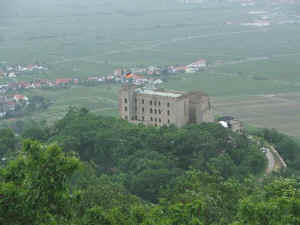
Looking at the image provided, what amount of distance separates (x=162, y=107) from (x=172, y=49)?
3160 inches

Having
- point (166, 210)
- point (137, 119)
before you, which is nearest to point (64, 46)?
point (137, 119)

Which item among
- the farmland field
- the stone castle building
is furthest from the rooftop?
the farmland field

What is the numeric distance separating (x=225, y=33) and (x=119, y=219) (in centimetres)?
12976

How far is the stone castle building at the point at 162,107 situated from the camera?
4519 cm

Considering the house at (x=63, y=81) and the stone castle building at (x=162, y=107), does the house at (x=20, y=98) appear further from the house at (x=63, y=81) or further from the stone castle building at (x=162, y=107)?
the stone castle building at (x=162, y=107)

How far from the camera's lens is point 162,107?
45.5 meters

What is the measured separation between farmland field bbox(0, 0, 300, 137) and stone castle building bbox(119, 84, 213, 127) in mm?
17020

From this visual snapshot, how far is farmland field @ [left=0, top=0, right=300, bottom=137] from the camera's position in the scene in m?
74.7

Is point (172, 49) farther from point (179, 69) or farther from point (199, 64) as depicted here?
point (179, 69)

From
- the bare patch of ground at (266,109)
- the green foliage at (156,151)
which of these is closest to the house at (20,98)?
the bare patch of ground at (266,109)

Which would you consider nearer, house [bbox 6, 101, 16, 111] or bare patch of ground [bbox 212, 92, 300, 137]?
bare patch of ground [bbox 212, 92, 300, 137]

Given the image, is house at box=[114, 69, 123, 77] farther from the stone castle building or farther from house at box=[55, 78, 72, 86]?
the stone castle building

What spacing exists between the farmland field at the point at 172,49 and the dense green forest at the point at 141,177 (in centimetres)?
2030

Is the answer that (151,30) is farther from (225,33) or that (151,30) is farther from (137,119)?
(137,119)
